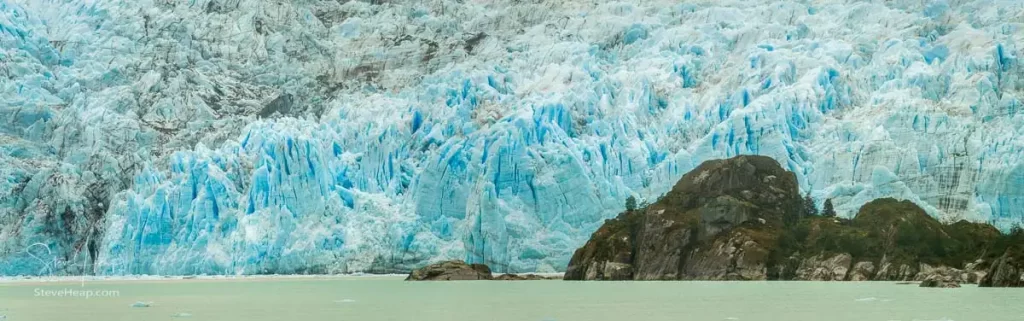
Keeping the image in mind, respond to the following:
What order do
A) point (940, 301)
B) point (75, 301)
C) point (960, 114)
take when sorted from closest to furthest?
point (940, 301) → point (75, 301) → point (960, 114)

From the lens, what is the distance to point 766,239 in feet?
154

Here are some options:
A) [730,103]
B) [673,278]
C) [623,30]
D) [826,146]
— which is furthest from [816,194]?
[623,30]

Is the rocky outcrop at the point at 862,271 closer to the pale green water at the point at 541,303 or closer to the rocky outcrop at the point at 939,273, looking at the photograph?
the rocky outcrop at the point at 939,273

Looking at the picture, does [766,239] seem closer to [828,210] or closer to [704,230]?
[704,230]

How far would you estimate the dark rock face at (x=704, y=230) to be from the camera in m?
46.9

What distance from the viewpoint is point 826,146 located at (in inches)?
2217

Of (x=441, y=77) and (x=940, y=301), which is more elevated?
(x=441, y=77)

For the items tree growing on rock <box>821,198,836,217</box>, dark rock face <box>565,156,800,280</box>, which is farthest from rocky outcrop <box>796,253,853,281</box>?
tree growing on rock <box>821,198,836,217</box>

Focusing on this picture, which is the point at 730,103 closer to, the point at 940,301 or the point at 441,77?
the point at 441,77

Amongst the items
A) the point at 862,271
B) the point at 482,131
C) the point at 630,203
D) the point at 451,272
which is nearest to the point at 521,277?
the point at 451,272

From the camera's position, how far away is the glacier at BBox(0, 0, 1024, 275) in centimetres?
5509

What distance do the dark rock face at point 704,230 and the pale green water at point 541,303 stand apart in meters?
3.31

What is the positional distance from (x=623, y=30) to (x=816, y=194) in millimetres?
15424

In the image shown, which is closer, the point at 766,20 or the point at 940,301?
the point at 940,301
